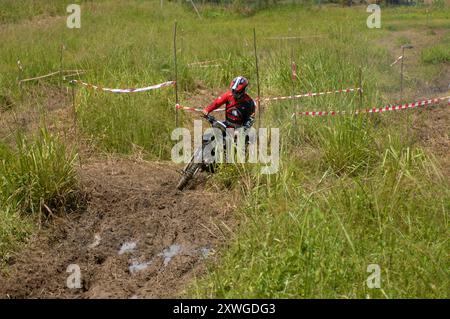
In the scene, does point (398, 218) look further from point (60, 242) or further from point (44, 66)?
point (44, 66)

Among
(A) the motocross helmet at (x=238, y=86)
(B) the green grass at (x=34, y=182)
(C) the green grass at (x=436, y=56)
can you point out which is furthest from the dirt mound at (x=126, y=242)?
(C) the green grass at (x=436, y=56)

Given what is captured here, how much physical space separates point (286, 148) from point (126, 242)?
7.40ft

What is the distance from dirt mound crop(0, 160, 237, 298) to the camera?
5723 mm

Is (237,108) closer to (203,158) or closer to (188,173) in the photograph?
(203,158)

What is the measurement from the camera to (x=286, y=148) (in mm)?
7676

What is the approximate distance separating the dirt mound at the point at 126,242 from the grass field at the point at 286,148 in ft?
0.88

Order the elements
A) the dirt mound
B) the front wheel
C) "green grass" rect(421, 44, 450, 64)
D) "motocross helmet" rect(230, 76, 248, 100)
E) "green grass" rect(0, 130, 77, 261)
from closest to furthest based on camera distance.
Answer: the dirt mound → "green grass" rect(0, 130, 77, 261) → the front wheel → "motocross helmet" rect(230, 76, 248, 100) → "green grass" rect(421, 44, 450, 64)

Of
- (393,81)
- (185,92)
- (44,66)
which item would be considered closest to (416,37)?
(393,81)

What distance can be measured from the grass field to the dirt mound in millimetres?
269

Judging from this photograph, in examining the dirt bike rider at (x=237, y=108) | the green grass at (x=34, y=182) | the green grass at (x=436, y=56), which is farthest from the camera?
the green grass at (x=436, y=56)

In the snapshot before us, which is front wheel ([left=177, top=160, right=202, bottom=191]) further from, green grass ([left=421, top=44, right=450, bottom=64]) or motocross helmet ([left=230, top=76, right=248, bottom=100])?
green grass ([left=421, top=44, right=450, bottom=64])

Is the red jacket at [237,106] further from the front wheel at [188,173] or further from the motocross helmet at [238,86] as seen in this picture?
the front wheel at [188,173]

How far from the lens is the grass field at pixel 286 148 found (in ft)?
16.9

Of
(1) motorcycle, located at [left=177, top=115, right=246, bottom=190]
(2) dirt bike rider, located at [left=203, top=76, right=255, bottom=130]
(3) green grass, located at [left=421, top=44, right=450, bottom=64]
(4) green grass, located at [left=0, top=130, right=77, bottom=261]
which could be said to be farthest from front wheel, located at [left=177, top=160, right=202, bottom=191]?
(3) green grass, located at [left=421, top=44, right=450, bottom=64]
